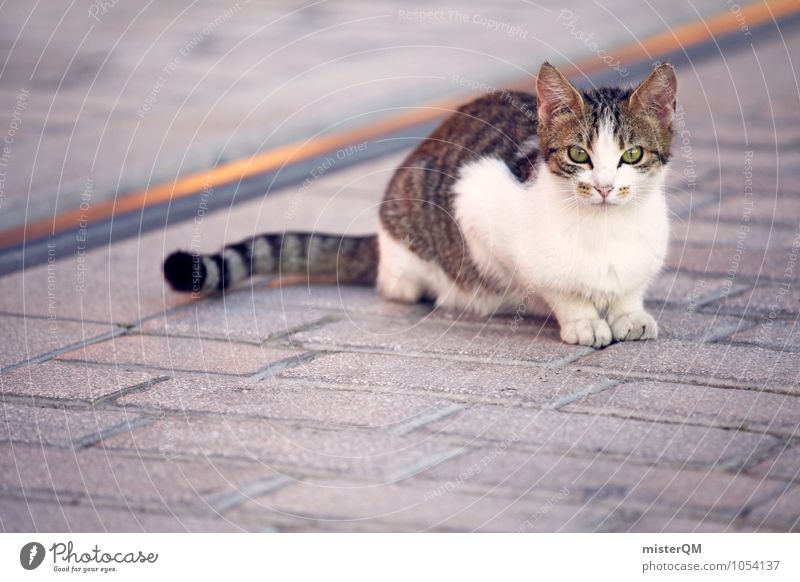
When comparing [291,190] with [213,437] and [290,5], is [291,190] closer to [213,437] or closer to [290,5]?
[213,437]

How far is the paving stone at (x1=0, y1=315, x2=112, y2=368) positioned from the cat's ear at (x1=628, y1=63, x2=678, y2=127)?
5.60ft

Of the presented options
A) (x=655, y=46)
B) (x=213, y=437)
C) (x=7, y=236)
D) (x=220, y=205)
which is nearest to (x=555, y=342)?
(x=213, y=437)

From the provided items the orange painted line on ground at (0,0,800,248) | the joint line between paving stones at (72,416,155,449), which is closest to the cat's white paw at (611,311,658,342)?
the joint line between paving stones at (72,416,155,449)

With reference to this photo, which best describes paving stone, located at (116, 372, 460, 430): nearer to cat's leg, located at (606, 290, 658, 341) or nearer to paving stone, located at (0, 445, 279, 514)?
paving stone, located at (0, 445, 279, 514)

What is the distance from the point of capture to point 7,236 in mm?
4379

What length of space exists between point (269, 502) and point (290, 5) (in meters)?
6.88

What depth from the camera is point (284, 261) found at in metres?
3.84

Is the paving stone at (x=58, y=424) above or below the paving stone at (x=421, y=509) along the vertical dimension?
above

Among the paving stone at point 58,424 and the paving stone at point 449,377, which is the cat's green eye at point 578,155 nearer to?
the paving stone at point 449,377

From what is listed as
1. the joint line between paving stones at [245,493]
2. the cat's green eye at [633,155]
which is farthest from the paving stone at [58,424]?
the cat's green eye at [633,155]

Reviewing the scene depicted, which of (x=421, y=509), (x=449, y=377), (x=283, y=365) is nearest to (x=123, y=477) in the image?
(x=421, y=509)

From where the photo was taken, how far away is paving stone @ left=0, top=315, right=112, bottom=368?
325cm

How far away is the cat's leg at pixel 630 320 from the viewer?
3.21m

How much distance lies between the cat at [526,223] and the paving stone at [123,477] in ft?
3.62
